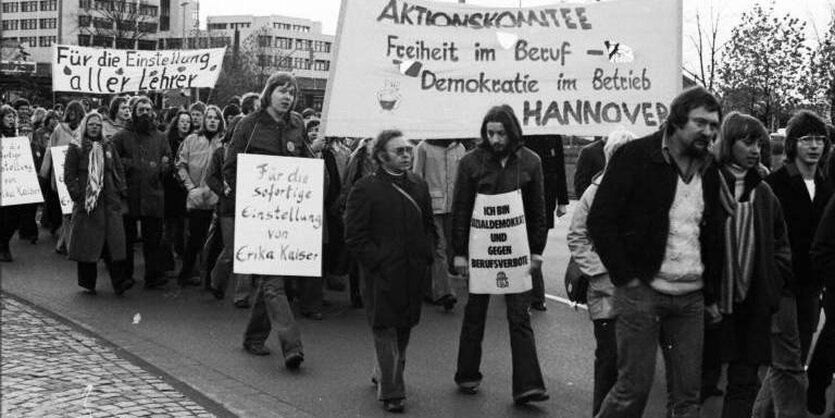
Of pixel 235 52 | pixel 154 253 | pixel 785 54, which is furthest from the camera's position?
pixel 235 52

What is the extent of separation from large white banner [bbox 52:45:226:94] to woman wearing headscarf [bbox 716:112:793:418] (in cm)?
1166

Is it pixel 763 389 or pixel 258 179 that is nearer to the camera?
pixel 763 389

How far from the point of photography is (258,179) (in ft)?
23.7

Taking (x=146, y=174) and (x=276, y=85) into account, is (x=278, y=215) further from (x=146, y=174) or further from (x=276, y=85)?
(x=146, y=174)

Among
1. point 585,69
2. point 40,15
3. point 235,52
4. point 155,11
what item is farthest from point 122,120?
point 40,15

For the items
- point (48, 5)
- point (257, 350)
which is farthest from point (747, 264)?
point (48, 5)

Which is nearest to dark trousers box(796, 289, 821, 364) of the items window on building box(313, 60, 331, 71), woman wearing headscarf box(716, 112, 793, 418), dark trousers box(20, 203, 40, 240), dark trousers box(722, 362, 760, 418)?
woman wearing headscarf box(716, 112, 793, 418)

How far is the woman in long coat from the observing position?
9859mm

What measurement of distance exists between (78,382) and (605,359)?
3.21m

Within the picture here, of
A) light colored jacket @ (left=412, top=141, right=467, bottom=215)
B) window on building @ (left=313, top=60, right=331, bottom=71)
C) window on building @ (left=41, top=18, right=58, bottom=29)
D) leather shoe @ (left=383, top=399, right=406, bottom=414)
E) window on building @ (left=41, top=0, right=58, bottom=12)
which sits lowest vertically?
leather shoe @ (left=383, top=399, right=406, bottom=414)

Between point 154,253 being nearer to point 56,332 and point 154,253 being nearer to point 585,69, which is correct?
point 56,332

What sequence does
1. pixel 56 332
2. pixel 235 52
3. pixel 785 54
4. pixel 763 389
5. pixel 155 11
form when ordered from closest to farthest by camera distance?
pixel 763 389 → pixel 56 332 → pixel 785 54 → pixel 235 52 → pixel 155 11

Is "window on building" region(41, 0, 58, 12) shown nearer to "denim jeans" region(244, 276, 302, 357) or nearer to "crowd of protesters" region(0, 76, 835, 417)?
"crowd of protesters" region(0, 76, 835, 417)

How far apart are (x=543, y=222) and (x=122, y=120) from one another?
21.1 ft
